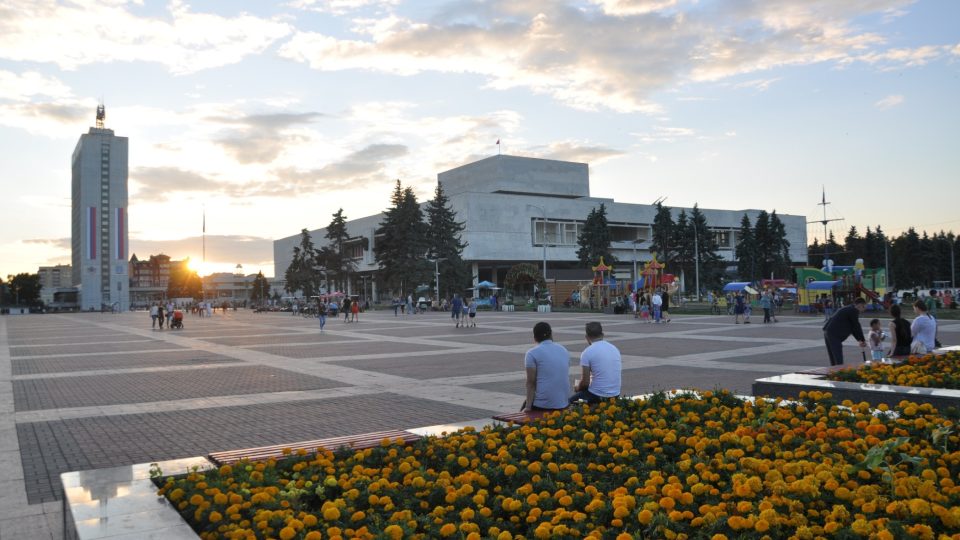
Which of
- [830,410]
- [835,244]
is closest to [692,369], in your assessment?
[830,410]

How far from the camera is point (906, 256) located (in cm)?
10150

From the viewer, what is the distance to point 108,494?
4.76 metres

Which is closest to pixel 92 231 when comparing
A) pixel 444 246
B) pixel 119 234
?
pixel 119 234

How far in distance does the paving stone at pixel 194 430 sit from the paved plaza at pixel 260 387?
3cm

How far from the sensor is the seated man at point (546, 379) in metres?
7.40

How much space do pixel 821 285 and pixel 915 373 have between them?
103 feet

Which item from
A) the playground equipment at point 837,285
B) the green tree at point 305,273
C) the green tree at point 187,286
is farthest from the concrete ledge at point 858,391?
the green tree at point 187,286

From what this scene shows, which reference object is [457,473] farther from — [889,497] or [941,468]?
[941,468]

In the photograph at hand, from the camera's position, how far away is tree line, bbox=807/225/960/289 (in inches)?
3964

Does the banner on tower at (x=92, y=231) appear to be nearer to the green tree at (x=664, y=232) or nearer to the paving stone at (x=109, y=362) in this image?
the green tree at (x=664, y=232)

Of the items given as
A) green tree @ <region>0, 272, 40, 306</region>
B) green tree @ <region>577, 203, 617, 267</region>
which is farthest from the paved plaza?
green tree @ <region>0, 272, 40, 306</region>

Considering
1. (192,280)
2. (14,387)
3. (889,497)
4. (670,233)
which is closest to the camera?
(889,497)

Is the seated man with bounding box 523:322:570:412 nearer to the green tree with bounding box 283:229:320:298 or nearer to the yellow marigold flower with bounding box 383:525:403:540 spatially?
the yellow marigold flower with bounding box 383:525:403:540

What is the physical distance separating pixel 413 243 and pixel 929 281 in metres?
83.9
